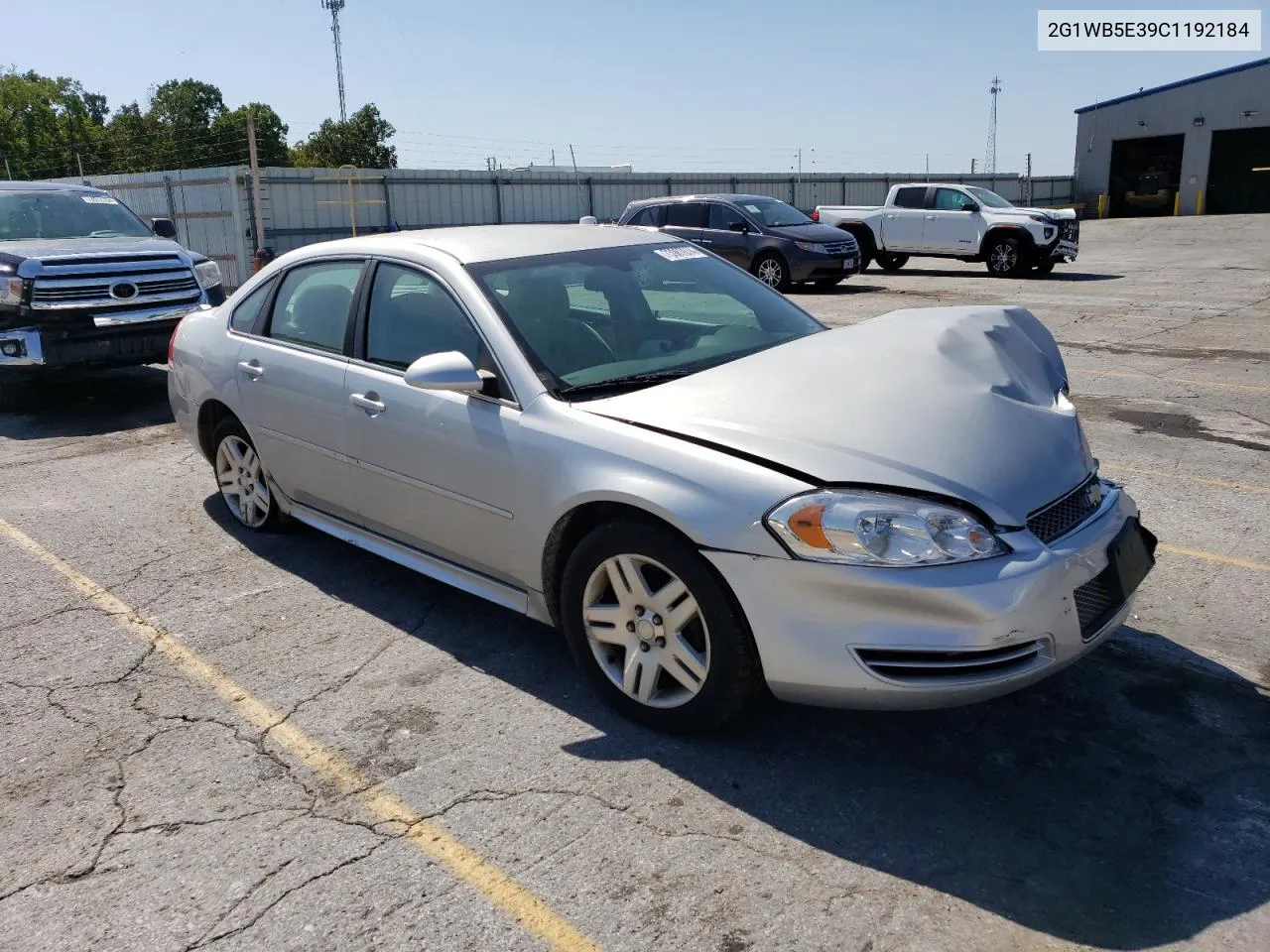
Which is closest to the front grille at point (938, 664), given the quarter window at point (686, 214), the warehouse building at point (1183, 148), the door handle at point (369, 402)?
the door handle at point (369, 402)

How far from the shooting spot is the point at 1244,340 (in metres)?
11.4

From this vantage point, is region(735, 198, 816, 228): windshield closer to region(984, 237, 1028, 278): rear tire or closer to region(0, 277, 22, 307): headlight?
region(984, 237, 1028, 278): rear tire

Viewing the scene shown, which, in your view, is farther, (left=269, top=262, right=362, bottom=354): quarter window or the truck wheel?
the truck wheel

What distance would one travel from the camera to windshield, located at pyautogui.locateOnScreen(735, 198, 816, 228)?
59.5 feet

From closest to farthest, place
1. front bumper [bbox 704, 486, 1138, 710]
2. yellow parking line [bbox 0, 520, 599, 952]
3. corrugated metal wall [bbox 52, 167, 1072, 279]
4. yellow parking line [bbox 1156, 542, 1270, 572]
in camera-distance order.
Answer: yellow parking line [bbox 0, 520, 599, 952], front bumper [bbox 704, 486, 1138, 710], yellow parking line [bbox 1156, 542, 1270, 572], corrugated metal wall [bbox 52, 167, 1072, 279]

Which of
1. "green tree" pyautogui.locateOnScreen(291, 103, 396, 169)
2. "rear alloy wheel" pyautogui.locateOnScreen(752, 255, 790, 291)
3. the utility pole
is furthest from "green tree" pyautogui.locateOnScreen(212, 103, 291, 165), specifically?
"rear alloy wheel" pyautogui.locateOnScreen(752, 255, 790, 291)

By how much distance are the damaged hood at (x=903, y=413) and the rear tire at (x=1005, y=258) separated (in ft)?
56.6

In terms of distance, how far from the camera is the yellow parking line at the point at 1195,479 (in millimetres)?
5988

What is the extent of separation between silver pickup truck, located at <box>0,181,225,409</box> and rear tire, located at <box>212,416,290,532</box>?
4.03m

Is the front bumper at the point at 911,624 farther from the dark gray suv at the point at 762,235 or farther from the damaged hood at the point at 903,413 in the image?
the dark gray suv at the point at 762,235

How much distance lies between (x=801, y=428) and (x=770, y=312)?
1.52 metres

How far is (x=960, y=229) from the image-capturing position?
20.7 meters

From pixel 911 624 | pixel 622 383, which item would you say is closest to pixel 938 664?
pixel 911 624

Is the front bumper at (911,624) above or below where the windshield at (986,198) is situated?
below
